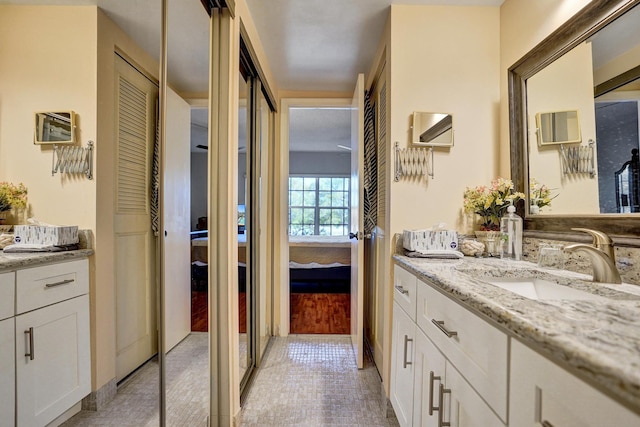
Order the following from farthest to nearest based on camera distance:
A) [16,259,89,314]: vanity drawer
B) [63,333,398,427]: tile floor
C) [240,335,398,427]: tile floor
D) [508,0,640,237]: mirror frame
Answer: [240,335,398,427]: tile floor → [508,0,640,237]: mirror frame → [63,333,398,427]: tile floor → [16,259,89,314]: vanity drawer

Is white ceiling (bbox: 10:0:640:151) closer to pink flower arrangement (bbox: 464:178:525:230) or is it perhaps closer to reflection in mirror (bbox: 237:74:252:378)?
reflection in mirror (bbox: 237:74:252:378)

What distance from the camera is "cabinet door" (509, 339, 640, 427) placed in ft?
1.48

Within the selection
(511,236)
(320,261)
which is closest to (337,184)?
(320,261)

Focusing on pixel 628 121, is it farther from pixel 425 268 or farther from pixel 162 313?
pixel 162 313

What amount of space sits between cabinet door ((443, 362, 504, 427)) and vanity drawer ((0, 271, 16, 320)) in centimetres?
97

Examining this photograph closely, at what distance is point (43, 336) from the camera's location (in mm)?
570

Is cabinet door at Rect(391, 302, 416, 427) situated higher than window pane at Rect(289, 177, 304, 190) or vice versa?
window pane at Rect(289, 177, 304, 190)

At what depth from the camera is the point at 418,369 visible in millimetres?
1301

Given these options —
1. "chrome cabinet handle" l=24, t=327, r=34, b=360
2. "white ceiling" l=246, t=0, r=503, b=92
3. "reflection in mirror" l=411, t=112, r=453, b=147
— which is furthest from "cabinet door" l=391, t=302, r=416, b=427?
"white ceiling" l=246, t=0, r=503, b=92

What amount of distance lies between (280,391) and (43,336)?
5.78 feet

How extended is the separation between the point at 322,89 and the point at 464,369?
2.71m

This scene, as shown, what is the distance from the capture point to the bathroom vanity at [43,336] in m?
0.50

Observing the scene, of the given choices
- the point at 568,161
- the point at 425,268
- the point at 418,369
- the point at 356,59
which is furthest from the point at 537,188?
the point at 356,59

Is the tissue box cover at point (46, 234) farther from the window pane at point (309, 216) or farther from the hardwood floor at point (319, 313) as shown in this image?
the window pane at point (309, 216)
